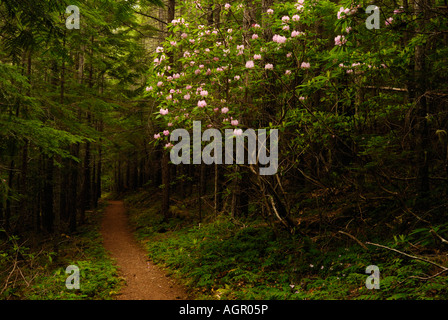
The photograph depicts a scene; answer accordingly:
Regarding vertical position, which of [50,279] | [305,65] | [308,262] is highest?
[305,65]

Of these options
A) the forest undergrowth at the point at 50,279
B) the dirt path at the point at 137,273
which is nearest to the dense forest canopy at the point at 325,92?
the forest undergrowth at the point at 50,279

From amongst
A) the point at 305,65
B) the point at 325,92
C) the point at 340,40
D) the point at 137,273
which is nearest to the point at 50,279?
the point at 137,273

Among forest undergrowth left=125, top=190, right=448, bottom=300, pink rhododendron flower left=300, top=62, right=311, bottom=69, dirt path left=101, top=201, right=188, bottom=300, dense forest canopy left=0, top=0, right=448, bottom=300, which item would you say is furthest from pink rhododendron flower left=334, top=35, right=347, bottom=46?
dirt path left=101, top=201, right=188, bottom=300

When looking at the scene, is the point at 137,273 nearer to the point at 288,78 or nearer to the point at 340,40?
the point at 288,78

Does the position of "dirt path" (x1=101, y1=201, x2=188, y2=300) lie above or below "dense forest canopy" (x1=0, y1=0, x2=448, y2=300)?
below

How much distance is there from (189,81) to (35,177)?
10013 mm

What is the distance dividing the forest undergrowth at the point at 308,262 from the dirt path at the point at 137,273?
335 mm

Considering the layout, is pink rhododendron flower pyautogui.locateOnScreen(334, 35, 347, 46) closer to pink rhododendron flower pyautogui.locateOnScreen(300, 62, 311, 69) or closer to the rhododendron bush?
the rhododendron bush

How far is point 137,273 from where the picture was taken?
7039mm

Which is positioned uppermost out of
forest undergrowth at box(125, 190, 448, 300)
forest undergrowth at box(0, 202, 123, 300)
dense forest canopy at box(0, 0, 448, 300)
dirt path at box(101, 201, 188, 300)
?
dense forest canopy at box(0, 0, 448, 300)

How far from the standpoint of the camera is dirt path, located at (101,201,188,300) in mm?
5621

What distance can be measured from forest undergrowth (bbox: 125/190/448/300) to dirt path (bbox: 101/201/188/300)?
0.34 m

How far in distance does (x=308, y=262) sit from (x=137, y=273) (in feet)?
14.6
